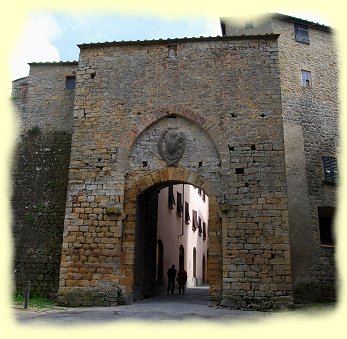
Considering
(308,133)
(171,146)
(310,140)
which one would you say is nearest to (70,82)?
(171,146)

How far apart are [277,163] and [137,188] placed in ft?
12.8

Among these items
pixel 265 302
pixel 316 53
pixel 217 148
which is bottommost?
pixel 265 302

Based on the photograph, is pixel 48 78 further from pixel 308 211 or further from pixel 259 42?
pixel 308 211

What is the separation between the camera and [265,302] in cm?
989

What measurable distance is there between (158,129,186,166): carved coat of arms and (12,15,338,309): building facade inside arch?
4 centimetres

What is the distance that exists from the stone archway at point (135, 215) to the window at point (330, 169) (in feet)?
20.2

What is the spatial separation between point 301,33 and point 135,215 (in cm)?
1075

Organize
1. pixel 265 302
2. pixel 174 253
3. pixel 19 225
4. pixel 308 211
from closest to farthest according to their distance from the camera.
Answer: pixel 265 302, pixel 19 225, pixel 308 211, pixel 174 253

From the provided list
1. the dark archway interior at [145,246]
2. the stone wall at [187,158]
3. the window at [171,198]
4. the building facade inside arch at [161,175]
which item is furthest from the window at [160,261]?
the stone wall at [187,158]

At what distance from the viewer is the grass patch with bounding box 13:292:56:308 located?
10.5m

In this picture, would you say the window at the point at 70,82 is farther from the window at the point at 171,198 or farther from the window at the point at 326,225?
the window at the point at 326,225

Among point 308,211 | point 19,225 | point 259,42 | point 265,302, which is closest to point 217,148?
point 259,42

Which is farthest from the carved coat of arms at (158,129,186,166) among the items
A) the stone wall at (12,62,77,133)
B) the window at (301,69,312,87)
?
the window at (301,69,312,87)

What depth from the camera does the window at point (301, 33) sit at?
Result: 53.5 ft
